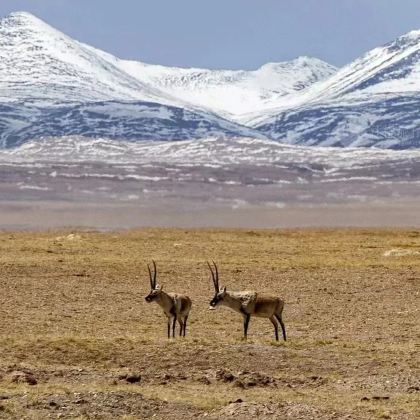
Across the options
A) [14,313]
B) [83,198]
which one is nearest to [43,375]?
[14,313]

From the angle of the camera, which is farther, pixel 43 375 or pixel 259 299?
pixel 259 299

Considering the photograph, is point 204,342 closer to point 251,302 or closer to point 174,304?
point 251,302

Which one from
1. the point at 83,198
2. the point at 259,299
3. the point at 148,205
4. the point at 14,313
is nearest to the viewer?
the point at 259,299

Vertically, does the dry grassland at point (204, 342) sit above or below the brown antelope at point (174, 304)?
below

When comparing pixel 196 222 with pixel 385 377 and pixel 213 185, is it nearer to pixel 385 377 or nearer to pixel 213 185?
pixel 385 377

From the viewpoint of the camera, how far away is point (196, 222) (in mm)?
102938

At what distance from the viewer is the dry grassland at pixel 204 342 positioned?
53.6ft

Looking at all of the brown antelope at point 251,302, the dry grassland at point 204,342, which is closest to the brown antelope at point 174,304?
the dry grassland at point 204,342

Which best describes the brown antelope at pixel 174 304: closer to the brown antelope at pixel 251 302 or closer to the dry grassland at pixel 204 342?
the dry grassland at pixel 204 342

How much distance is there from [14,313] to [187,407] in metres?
12.1

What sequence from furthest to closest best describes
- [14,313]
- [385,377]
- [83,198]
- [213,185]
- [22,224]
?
[213,185]
[83,198]
[22,224]
[14,313]
[385,377]

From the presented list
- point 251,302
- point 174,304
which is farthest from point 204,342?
point 174,304

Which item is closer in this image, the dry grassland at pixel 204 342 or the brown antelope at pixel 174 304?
the dry grassland at pixel 204 342

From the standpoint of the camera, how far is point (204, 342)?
21.6 m
